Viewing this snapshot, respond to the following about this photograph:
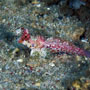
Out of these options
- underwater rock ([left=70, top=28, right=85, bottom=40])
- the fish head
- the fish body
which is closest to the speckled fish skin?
the fish body

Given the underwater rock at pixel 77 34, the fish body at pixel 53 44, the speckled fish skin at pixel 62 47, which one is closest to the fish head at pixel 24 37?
the fish body at pixel 53 44

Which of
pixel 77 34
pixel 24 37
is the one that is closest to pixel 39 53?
pixel 24 37

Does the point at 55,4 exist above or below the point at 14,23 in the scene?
above

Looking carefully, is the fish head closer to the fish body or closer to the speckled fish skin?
the fish body

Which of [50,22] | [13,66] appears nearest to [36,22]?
[50,22]

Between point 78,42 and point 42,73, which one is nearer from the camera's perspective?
point 42,73

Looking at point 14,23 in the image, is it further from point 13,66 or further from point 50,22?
point 13,66
